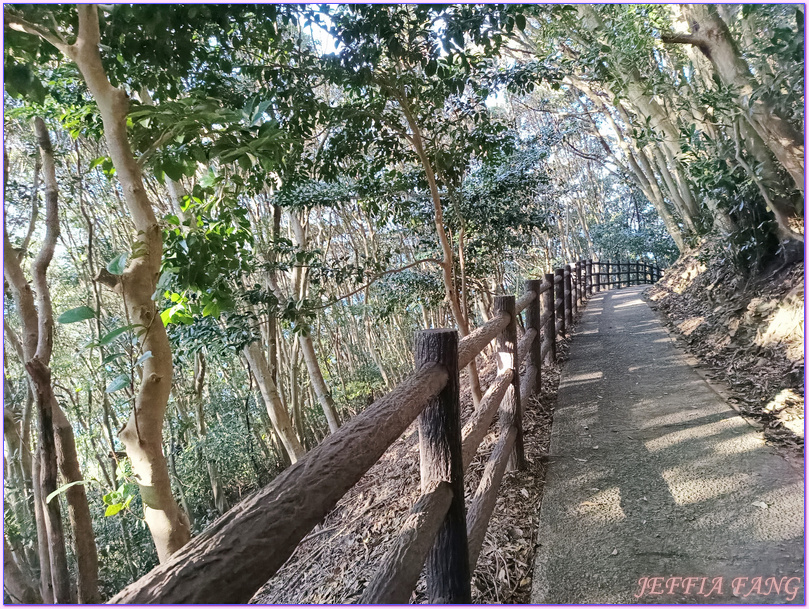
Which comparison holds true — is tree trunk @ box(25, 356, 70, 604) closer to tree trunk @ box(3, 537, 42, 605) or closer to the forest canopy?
the forest canopy

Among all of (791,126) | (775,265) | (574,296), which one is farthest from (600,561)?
(574,296)

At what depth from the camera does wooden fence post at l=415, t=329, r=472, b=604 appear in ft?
4.95

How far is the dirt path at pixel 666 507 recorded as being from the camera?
1715mm

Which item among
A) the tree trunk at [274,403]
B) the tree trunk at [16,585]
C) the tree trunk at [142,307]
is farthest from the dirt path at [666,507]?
the tree trunk at [16,585]

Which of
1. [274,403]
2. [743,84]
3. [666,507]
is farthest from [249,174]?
[743,84]

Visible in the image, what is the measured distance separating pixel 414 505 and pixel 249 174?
256 centimetres

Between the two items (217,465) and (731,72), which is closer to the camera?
(731,72)

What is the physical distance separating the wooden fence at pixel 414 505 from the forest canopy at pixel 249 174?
685mm

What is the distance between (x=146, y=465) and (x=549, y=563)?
1610 mm

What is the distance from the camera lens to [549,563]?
192 centimetres

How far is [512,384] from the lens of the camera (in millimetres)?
2709

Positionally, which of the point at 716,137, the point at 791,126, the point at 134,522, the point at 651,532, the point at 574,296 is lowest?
the point at 134,522

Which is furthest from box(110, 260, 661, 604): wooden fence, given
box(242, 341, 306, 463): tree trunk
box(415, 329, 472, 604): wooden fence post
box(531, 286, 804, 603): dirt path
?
box(242, 341, 306, 463): tree trunk

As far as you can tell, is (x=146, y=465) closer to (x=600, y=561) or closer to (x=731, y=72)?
(x=600, y=561)
